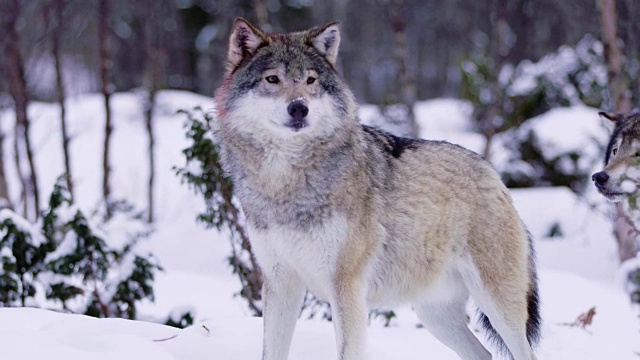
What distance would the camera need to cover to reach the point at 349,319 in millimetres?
3752

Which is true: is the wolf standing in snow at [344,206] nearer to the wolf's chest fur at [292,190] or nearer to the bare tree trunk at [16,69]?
the wolf's chest fur at [292,190]

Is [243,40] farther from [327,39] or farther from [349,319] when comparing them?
[349,319]

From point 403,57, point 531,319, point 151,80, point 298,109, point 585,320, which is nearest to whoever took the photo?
point 298,109

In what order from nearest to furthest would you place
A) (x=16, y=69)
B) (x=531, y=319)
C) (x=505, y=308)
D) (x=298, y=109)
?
(x=298, y=109) < (x=505, y=308) < (x=531, y=319) < (x=16, y=69)

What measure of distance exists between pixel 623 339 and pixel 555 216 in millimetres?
6068

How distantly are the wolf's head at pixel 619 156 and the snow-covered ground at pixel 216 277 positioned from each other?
1300mm

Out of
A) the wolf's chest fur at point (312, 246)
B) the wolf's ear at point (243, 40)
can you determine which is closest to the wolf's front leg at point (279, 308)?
the wolf's chest fur at point (312, 246)

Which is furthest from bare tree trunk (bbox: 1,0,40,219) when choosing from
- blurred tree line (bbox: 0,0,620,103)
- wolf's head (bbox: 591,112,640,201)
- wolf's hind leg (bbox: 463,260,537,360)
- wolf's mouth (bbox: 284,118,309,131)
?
wolf's head (bbox: 591,112,640,201)

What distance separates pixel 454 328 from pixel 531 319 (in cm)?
43

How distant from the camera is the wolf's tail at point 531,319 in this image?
4.48 meters

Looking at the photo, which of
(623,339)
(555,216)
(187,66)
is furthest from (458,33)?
(623,339)

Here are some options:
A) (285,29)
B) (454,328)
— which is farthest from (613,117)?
(285,29)

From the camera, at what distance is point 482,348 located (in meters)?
4.57

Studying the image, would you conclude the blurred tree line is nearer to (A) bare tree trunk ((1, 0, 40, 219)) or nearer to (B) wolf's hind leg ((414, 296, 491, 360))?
(A) bare tree trunk ((1, 0, 40, 219))
